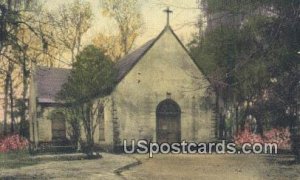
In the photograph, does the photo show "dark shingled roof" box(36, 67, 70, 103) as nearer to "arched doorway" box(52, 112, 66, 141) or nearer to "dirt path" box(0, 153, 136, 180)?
"arched doorway" box(52, 112, 66, 141)

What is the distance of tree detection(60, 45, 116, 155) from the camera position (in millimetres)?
19230

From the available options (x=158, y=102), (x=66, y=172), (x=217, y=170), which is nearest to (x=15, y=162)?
(x=66, y=172)

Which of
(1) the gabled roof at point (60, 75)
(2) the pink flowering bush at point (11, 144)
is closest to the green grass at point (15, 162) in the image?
(2) the pink flowering bush at point (11, 144)

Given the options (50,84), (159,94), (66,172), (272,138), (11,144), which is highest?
(50,84)

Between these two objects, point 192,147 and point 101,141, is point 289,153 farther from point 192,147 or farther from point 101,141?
point 101,141

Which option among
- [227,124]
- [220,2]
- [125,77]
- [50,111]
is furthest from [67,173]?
[227,124]

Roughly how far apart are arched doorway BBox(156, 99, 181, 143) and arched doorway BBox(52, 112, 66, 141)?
7535 millimetres

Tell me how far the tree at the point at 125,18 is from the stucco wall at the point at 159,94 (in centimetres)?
421

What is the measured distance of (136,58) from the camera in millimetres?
23891

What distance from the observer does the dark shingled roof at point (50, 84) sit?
28458mm

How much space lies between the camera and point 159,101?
24.4 metres

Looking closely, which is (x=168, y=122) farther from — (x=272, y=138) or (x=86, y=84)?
(x=86, y=84)

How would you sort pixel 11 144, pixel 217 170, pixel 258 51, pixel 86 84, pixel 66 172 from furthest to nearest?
pixel 11 144, pixel 86 84, pixel 217 170, pixel 66 172, pixel 258 51

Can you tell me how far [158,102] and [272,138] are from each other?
6409 millimetres
